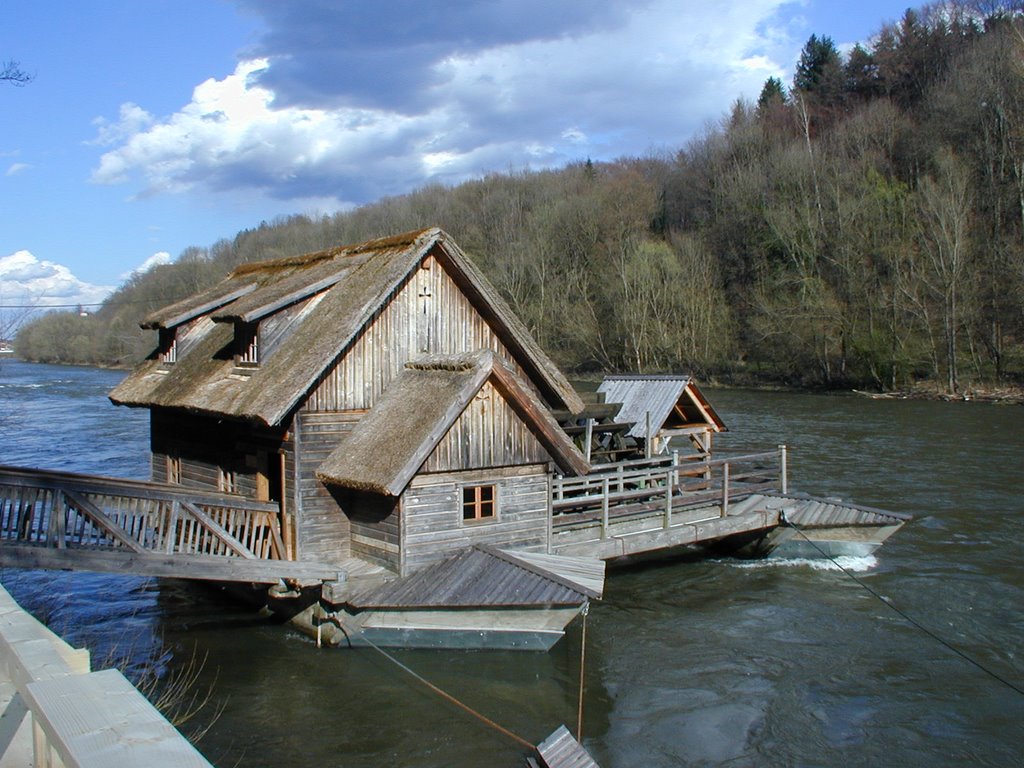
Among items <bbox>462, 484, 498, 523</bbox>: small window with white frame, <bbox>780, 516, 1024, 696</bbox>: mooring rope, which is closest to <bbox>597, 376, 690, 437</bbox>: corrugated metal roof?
<bbox>780, 516, 1024, 696</bbox>: mooring rope

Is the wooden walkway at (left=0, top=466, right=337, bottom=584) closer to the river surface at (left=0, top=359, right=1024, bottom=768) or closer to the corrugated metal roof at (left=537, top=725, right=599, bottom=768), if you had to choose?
the river surface at (left=0, top=359, right=1024, bottom=768)

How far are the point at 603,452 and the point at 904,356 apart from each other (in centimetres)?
3363

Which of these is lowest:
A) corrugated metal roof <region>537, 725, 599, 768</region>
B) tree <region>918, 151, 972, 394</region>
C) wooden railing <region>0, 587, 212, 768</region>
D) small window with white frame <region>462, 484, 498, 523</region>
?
corrugated metal roof <region>537, 725, 599, 768</region>

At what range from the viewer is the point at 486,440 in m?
13.7

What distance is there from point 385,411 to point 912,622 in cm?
942

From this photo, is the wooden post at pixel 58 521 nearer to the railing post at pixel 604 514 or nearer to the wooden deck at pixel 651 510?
the wooden deck at pixel 651 510

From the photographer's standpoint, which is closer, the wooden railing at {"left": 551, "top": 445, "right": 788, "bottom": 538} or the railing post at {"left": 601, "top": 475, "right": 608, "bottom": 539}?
the railing post at {"left": 601, "top": 475, "right": 608, "bottom": 539}

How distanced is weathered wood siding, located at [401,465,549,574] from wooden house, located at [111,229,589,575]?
0.07 feet

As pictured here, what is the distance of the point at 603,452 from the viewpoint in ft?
67.9

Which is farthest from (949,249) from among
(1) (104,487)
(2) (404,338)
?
(1) (104,487)

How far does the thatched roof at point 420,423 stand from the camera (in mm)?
12766

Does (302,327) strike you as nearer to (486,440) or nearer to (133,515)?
(486,440)

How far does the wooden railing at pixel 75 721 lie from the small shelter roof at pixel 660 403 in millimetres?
16851

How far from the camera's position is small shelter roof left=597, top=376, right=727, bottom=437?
67.2 ft
